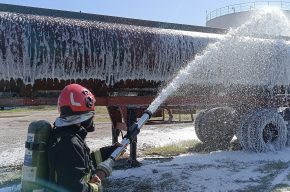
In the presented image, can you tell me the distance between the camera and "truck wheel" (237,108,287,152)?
31.6 ft

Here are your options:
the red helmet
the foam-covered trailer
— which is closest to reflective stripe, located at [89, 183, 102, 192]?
the red helmet

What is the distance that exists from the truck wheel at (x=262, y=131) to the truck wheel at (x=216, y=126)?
1.58m

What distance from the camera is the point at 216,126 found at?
1199 cm

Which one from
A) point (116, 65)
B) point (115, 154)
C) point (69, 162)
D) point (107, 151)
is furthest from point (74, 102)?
point (116, 65)

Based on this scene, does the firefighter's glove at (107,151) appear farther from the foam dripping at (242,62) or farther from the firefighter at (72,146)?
the foam dripping at (242,62)

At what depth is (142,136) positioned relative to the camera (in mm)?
13609

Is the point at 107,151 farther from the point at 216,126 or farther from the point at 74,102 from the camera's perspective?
the point at 216,126

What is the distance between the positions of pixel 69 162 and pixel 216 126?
31.4ft

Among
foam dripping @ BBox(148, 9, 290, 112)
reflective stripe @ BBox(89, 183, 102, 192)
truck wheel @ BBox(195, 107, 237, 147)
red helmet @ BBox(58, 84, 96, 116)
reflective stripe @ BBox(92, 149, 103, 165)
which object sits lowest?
truck wheel @ BBox(195, 107, 237, 147)

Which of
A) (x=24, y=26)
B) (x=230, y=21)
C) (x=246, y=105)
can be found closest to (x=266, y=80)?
(x=246, y=105)

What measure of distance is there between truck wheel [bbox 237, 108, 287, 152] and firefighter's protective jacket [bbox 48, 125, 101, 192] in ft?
23.7

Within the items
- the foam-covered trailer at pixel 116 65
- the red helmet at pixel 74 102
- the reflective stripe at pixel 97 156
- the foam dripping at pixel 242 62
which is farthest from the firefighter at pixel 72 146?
the foam dripping at pixel 242 62

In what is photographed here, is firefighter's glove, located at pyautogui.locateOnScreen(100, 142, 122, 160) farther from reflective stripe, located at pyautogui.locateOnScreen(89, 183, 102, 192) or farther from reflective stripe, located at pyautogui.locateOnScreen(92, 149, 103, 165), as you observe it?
reflective stripe, located at pyautogui.locateOnScreen(89, 183, 102, 192)

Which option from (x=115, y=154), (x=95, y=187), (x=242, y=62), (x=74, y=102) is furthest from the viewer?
(x=242, y=62)
